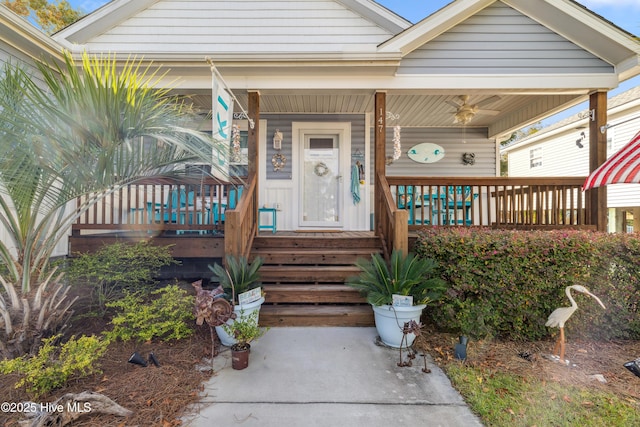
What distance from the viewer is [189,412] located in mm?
1987

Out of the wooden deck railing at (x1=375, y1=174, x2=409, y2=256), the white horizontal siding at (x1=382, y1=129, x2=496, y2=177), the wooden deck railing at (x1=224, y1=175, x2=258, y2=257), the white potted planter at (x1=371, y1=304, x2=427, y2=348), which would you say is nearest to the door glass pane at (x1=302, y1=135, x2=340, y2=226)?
the white horizontal siding at (x1=382, y1=129, x2=496, y2=177)

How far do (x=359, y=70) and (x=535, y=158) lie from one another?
1220 centimetres

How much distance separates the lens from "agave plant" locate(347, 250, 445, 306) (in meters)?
2.93

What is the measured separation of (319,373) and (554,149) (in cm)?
1380

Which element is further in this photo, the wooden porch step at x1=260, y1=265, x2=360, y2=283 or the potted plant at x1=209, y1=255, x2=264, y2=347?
the wooden porch step at x1=260, y1=265, x2=360, y2=283

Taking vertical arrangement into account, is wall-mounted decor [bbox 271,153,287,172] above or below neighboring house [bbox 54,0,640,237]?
below

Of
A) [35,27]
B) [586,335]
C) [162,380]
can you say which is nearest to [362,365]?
[162,380]

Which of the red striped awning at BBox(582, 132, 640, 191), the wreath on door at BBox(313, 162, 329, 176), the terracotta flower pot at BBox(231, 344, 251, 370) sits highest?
the wreath on door at BBox(313, 162, 329, 176)

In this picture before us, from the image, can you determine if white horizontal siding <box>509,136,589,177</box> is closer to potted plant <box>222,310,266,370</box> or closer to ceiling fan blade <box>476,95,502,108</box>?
ceiling fan blade <box>476,95,502,108</box>

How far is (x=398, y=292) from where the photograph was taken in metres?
2.94

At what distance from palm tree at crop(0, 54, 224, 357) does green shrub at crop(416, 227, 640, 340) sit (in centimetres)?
271

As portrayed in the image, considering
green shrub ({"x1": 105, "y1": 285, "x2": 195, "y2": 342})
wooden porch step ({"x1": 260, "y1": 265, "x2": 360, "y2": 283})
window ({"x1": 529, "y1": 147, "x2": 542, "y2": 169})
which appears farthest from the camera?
window ({"x1": 529, "y1": 147, "x2": 542, "y2": 169})

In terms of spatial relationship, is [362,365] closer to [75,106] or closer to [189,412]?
[189,412]

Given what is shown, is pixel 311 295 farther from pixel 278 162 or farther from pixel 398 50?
pixel 398 50
